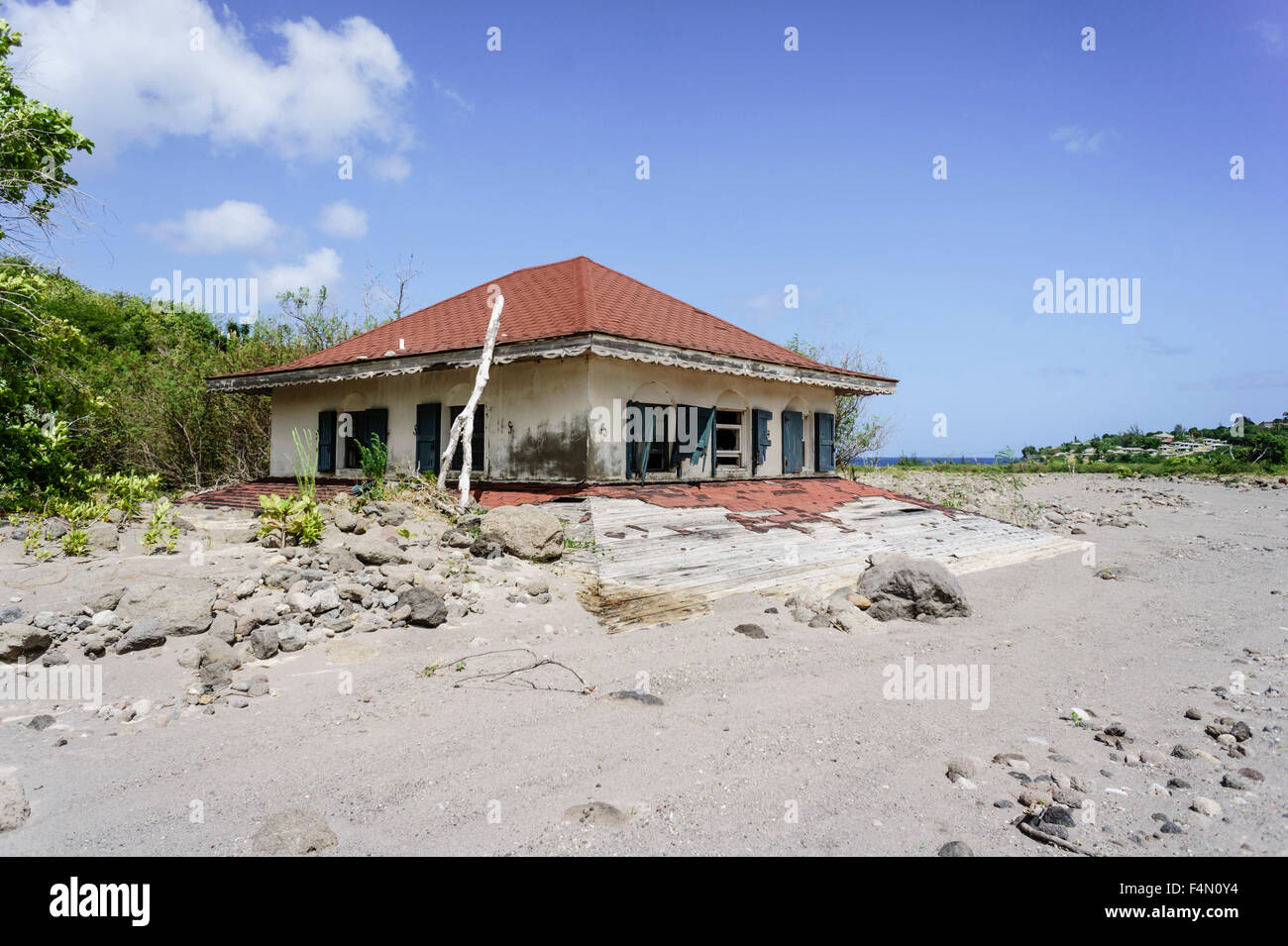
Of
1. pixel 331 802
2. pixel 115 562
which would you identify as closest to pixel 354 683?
pixel 331 802

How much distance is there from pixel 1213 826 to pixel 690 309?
1411 cm

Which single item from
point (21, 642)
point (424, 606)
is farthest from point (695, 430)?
point (21, 642)

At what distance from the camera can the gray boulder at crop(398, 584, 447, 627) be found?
6.43m

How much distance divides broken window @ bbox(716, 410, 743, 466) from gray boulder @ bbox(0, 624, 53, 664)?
422 inches

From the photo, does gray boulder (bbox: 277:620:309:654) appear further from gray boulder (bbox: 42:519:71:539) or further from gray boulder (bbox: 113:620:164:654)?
gray boulder (bbox: 42:519:71:539)

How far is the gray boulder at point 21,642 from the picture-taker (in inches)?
203

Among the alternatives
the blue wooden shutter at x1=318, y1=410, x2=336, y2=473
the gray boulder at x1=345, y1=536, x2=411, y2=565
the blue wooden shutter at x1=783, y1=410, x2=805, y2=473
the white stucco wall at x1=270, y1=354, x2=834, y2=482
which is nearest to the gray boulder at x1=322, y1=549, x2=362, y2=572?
the gray boulder at x1=345, y1=536, x2=411, y2=565

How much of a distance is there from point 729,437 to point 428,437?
636 cm

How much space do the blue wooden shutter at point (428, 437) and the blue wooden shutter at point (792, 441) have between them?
7.67m

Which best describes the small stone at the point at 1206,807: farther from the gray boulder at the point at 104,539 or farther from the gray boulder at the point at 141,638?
the gray boulder at the point at 104,539

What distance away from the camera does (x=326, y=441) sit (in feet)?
48.0

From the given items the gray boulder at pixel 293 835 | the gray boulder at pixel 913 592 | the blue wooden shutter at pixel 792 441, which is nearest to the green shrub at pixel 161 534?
the gray boulder at pixel 293 835

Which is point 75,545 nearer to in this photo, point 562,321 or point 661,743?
point 661,743

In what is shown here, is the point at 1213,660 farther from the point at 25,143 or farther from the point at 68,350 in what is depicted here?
the point at 25,143
